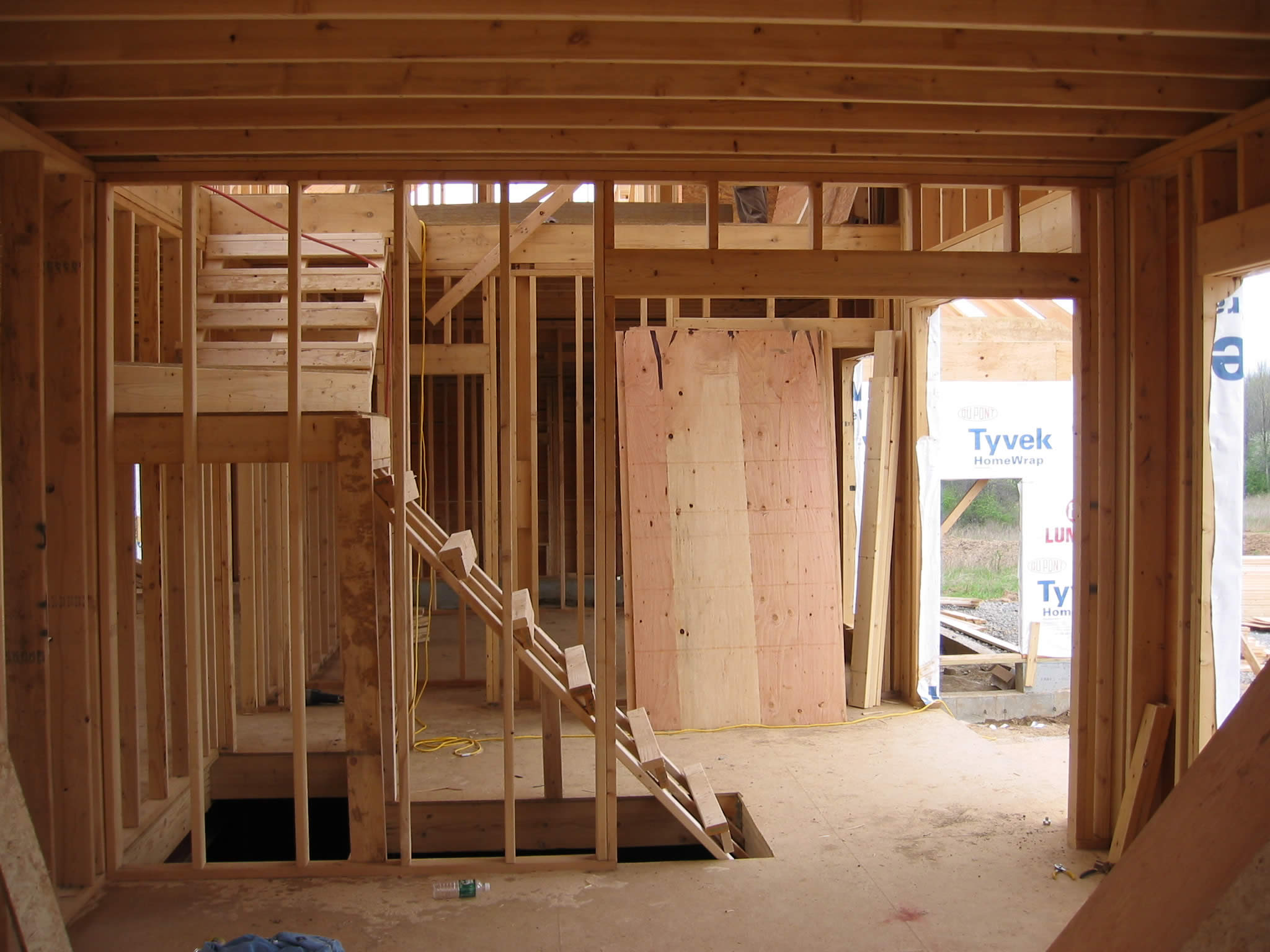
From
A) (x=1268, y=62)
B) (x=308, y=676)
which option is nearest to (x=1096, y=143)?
(x=1268, y=62)

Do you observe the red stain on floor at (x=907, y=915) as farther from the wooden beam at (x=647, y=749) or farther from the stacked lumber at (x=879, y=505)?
the stacked lumber at (x=879, y=505)

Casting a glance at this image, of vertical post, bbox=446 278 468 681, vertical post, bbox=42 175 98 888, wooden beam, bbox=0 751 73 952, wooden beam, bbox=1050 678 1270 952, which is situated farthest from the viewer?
vertical post, bbox=446 278 468 681

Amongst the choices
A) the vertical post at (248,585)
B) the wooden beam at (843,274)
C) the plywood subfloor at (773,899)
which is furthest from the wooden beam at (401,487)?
the vertical post at (248,585)

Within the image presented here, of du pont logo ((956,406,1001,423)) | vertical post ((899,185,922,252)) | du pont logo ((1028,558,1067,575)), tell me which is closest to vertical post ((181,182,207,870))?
vertical post ((899,185,922,252))

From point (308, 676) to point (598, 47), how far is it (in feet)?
19.7

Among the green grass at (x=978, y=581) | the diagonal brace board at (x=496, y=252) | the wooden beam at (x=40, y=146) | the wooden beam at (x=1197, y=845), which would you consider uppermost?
the diagonal brace board at (x=496, y=252)

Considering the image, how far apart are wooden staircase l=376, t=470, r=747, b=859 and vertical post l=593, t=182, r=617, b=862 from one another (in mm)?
154

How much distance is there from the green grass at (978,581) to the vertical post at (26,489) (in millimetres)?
11180

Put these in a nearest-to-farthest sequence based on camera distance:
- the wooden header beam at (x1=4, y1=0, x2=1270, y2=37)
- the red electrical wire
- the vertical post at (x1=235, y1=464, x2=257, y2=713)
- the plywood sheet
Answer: the wooden header beam at (x1=4, y1=0, x2=1270, y2=37), the red electrical wire, the vertical post at (x1=235, y1=464, x2=257, y2=713), the plywood sheet

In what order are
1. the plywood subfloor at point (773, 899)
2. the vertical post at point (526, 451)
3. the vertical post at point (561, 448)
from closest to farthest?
the plywood subfloor at point (773, 899) → the vertical post at point (526, 451) → the vertical post at point (561, 448)

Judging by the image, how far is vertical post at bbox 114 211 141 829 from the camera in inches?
174

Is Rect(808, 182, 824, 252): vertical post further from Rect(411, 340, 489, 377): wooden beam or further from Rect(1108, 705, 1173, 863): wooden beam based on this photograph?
Rect(411, 340, 489, 377): wooden beam

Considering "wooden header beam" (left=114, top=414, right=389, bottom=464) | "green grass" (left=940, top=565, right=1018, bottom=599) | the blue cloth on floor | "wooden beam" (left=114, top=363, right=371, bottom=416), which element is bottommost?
"green grass" (left=940, top=565, right=1018, bottom=599)

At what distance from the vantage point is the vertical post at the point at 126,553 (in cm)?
441
